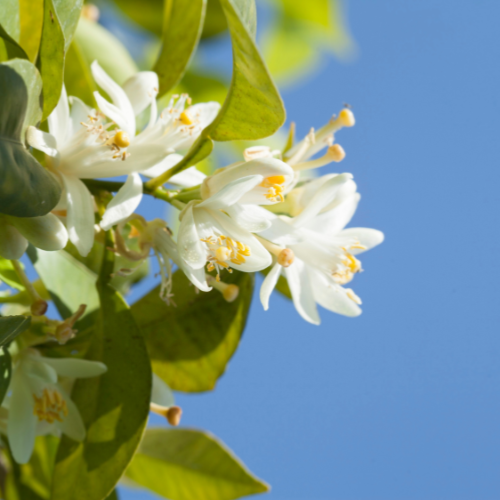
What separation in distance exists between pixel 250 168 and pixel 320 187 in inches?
4.4

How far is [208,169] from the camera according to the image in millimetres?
1120

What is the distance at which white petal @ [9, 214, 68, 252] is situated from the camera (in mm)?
601

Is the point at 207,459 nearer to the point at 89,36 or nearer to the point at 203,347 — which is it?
the point at 203,347

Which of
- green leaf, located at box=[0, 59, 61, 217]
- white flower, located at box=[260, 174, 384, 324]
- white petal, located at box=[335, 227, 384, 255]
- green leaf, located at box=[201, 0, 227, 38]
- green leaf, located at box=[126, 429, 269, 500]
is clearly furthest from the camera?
green leaf, located at box=[201, 0, 227, 38]

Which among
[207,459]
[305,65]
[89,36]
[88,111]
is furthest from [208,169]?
[305,65]

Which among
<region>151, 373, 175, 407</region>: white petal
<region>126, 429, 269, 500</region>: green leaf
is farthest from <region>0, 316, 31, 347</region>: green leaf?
<region>126, 429, 269, 500</region>: green leaf

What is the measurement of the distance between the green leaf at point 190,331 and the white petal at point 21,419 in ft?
Answer: 0.59

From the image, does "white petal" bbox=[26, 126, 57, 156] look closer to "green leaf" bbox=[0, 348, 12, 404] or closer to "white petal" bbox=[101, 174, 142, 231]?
"white petal" bbox=[101, 174, 142, 231]

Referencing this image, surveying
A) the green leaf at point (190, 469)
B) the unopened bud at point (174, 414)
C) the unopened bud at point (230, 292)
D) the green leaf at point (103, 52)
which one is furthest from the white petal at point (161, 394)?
the green leaf at point (103, 52)

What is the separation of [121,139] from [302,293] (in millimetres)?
299

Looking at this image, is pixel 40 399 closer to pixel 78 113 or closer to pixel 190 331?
pixel 190 331

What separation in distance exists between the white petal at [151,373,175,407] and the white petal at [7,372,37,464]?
0.52 feet

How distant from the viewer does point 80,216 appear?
2.16 ft

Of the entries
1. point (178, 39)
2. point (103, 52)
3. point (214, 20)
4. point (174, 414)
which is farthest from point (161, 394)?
point (214, 20)
